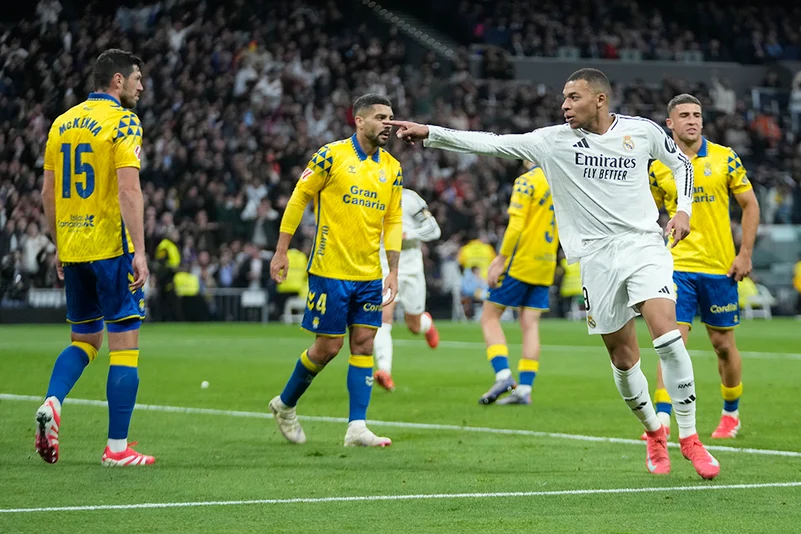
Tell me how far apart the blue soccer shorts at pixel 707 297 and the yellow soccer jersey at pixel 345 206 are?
2.19 meters

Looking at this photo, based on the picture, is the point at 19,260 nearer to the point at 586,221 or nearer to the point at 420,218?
the point at 420,218

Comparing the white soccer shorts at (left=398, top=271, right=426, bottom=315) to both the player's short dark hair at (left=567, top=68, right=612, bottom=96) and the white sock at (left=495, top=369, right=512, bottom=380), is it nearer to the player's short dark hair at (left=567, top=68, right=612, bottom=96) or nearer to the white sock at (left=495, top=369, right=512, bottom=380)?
the white sock at (left=495, top=369, right=512, bottom=380)

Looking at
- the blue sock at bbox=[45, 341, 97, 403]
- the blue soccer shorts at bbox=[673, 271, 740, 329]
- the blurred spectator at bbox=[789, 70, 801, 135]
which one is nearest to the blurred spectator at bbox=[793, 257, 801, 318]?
the blurred spectator at bbox=[789, 70, 801, 135]

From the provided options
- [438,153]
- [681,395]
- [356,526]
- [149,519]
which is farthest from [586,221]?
[438,153]

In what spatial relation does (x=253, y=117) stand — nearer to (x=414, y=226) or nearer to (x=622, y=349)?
(x=414, y=226)

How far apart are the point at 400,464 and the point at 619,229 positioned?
1.92 metres

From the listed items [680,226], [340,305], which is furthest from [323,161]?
[680,226]

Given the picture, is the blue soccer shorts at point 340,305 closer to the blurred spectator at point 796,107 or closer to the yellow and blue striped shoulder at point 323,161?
the yellow and blue striped shoulder at point 323,161

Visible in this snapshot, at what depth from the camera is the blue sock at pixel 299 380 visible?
28.2ft

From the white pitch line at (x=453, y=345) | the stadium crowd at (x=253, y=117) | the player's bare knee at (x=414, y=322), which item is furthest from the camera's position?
the stadium crowd at (x=253, y=117)

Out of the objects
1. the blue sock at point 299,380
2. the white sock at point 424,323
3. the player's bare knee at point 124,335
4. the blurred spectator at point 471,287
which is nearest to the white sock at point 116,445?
the player's bare knee at point 124,335

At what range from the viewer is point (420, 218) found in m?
13.4

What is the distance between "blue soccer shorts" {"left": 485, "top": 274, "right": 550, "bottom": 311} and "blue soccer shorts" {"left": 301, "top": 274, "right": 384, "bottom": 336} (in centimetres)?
333

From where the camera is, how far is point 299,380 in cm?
862
